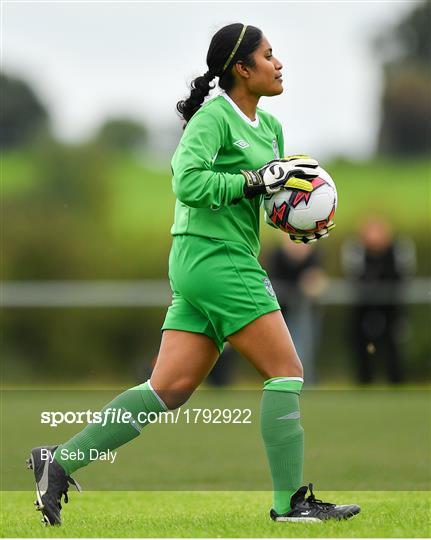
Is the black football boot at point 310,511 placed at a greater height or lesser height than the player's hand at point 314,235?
lesser

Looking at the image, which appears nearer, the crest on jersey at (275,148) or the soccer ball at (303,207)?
the soccer ball at (303,207)

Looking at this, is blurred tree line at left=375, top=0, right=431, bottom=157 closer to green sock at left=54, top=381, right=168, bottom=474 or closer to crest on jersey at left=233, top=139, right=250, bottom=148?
crest on jersey at left=233, top=139, right=250, bottom=148

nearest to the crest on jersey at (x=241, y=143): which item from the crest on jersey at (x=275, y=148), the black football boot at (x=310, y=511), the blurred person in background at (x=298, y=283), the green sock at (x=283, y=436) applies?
the crest on jersey at (x=275, y=148)

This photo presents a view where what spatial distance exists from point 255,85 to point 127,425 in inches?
62.1

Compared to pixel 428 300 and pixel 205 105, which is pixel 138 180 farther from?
pixel 205 105

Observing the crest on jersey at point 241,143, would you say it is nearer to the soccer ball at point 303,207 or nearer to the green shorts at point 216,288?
the soccer ball at point 303,207

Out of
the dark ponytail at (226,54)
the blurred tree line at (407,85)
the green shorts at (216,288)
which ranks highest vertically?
the blurred tree line at (407,85)

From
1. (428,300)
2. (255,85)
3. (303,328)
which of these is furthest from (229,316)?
(428,300)

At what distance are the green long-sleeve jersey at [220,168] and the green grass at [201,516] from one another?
3.93 feet

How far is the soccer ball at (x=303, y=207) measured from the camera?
223 inches

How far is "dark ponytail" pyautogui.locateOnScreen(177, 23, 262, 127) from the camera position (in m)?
5.71

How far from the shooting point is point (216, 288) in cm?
553

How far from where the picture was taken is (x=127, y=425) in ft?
18.5

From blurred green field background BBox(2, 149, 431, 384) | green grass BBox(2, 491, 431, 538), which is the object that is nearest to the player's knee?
green grass BBox(2, 491, 431, 538)
